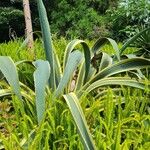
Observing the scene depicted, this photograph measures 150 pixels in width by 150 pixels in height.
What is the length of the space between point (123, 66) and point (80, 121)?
1.02m

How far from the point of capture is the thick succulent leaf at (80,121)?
2.11m

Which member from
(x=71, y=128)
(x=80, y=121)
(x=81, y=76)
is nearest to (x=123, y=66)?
(x=81, y=76)

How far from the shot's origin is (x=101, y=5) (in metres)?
23.6

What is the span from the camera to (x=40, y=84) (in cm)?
255

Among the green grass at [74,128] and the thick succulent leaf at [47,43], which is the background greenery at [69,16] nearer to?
the thick succulent leaf at [47,43]

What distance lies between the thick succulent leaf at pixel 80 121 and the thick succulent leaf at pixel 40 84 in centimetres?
12

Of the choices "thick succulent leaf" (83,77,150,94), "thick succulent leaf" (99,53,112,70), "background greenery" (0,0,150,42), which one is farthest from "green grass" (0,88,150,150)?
"background greenery" (0,0,150,42)

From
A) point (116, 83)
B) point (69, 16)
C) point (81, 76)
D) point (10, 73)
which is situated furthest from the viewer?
point (69, 16)

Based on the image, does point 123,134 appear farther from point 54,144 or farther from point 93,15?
point 93,15

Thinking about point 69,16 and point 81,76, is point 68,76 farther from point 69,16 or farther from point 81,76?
point 69,16

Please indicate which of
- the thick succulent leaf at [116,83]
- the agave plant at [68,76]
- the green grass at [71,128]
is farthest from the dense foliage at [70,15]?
the green grass at [71,128]

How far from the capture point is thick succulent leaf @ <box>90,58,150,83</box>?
3.17 m

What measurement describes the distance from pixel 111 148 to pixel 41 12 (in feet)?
3.93

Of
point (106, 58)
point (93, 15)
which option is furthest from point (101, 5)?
point (106, 58)
